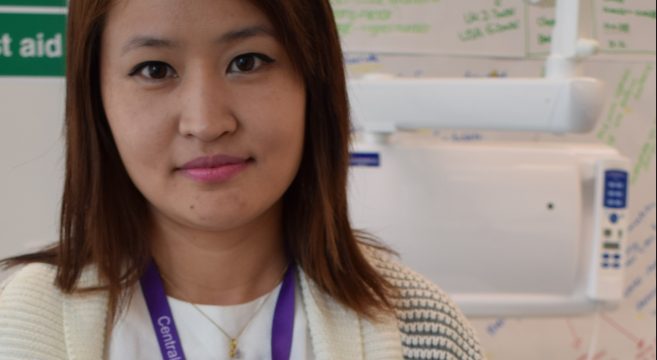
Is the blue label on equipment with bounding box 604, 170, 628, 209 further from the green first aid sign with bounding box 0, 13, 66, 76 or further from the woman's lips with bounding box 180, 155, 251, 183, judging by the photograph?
the green first aid sign with bounding box 0, 13, 66, 76

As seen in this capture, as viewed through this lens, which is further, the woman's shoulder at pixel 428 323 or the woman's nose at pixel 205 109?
the woman's shoulder at pixel 428 323

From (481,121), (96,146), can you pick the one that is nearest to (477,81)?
→ (481,121)

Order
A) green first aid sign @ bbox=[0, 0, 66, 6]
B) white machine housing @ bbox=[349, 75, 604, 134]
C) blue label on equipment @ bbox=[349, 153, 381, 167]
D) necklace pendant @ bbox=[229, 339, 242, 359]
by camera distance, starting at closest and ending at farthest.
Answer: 1. necklace pendant @ bbox=[229, 339, 242, 359]
2. white machine housing @ bbox=[349, 75, 604, 134]
3. blue label on equipment @ bbox=[349, 153, 381, 167]
4. green first aid sign @ bbox=[0, 0, 66, 6]

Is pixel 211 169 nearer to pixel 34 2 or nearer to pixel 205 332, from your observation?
pixel 205 332

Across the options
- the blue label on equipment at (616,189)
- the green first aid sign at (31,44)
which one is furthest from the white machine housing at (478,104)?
the green first aid sign at (31,44)

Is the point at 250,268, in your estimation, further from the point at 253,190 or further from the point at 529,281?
the point at 529,281

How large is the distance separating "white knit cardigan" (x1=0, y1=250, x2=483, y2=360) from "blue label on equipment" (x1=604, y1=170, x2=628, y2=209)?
0.56 meters

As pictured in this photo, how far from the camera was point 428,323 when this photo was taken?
0.83 meters

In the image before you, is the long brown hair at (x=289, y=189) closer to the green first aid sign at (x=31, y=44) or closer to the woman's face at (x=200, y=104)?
the woman's face at (x=200, y=104)

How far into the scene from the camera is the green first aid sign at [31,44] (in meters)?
1.38

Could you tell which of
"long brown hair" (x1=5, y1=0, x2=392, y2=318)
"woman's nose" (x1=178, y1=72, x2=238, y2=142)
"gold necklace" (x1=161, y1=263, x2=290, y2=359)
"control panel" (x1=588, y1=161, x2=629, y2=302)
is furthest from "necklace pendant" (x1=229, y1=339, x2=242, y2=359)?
"control panel" (x1=588, y1=161, x2=629, y2=302)

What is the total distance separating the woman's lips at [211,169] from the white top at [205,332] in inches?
6.6

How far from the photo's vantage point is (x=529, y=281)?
128cm

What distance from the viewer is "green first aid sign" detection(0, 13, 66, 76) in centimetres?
138
